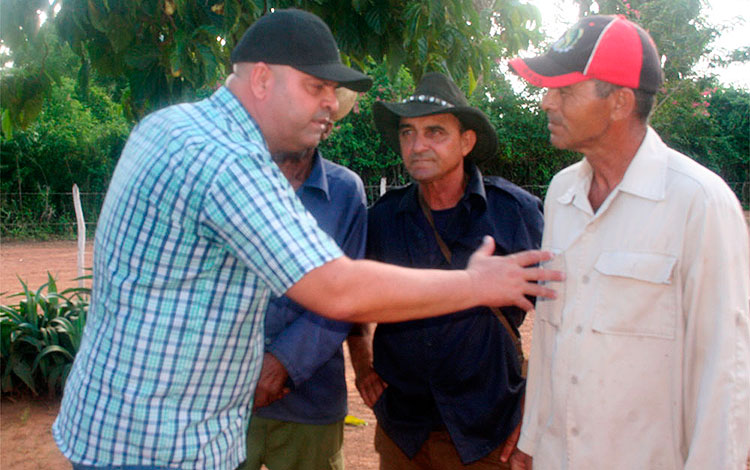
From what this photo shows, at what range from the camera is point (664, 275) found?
1.88m

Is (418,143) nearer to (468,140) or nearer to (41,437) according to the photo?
(468,140)

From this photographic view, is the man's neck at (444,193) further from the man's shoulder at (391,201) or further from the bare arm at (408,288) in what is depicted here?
the bare arm at (408,288)

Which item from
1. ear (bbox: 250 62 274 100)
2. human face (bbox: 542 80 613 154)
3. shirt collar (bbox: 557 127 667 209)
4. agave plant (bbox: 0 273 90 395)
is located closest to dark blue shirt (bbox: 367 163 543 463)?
human face (bbox: 542 80 613 154)

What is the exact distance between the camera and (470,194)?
282cm

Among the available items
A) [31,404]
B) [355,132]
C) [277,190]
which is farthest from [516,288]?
[355,132]

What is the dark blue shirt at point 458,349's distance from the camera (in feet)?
8.69

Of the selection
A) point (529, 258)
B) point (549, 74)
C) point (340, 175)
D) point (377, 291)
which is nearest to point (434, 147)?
point (340, 175)

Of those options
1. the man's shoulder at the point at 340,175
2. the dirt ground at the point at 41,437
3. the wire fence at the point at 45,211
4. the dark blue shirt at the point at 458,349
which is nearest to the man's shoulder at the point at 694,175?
the dark blue shirt at the point at 458,349

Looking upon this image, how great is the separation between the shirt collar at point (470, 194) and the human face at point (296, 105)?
89cm

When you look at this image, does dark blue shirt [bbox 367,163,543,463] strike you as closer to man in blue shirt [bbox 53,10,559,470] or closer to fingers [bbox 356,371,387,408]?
fingers [bbox 356,371,387,408]

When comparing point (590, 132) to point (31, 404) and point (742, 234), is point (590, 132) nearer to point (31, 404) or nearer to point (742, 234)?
point (742, 234)

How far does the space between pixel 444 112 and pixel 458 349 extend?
958 mm

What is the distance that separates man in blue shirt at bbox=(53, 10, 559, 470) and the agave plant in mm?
4347

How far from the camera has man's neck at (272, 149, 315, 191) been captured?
9.31 ft
